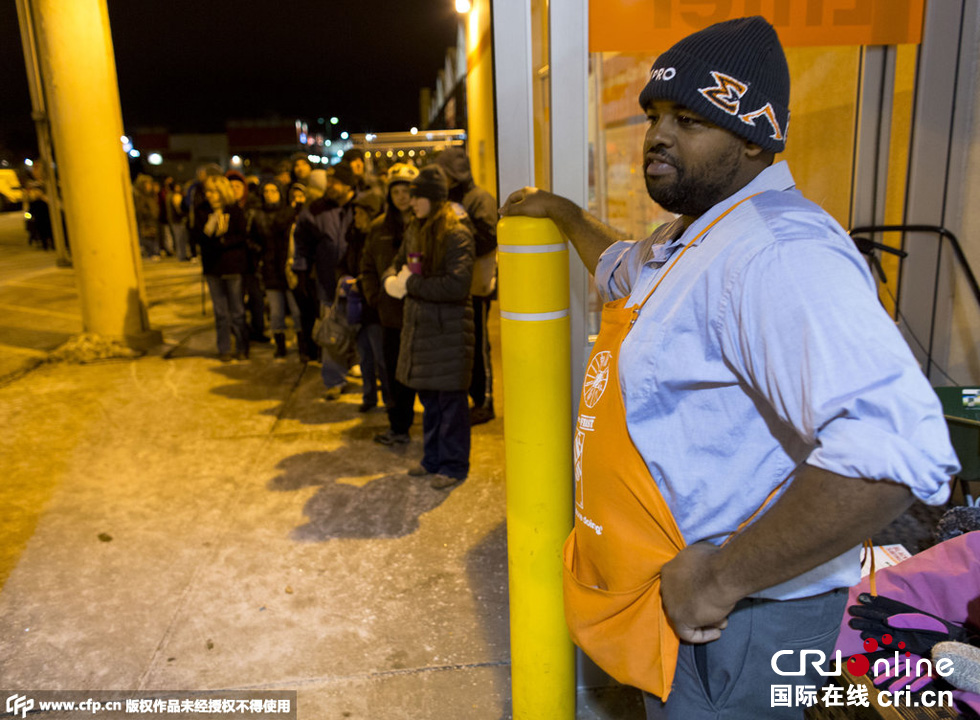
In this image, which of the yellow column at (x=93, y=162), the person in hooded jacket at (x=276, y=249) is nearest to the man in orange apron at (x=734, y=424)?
the person in hooded jacket at (x=276, y=249)

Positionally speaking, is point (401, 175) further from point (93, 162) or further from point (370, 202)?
point (93, 162)

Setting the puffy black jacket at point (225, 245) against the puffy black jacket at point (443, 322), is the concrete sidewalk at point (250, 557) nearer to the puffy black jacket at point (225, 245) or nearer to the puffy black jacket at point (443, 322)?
the puffy black jacket at point (443, 322)

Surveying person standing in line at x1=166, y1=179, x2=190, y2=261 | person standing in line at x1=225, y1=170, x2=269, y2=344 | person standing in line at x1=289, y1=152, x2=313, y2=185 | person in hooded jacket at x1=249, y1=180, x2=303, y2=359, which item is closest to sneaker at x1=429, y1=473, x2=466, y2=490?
person in hooded jacket at x1=249, y1=180, x2=303, y2=359

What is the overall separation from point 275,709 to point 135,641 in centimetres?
85

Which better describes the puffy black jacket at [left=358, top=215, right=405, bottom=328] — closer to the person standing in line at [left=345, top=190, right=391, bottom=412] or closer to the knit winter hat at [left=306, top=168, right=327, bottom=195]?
the person standing in line at [left=345, top=190, right=391, bottom=412]

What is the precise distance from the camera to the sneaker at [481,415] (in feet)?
18.7

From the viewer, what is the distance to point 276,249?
7254 millimetres

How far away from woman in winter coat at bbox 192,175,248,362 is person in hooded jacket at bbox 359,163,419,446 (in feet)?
9.70

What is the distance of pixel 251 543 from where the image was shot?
388 centimetres

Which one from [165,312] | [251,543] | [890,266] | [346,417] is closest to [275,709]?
[251,543]

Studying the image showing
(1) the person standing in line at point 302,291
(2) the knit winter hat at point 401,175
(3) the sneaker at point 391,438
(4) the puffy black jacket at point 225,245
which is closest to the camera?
(2) the knit winter hat at point 401,175

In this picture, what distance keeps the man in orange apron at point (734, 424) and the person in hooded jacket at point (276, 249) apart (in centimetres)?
638

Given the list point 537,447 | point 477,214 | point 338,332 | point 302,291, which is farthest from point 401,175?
point 537,447

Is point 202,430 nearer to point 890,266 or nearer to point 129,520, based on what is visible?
point 129,520
